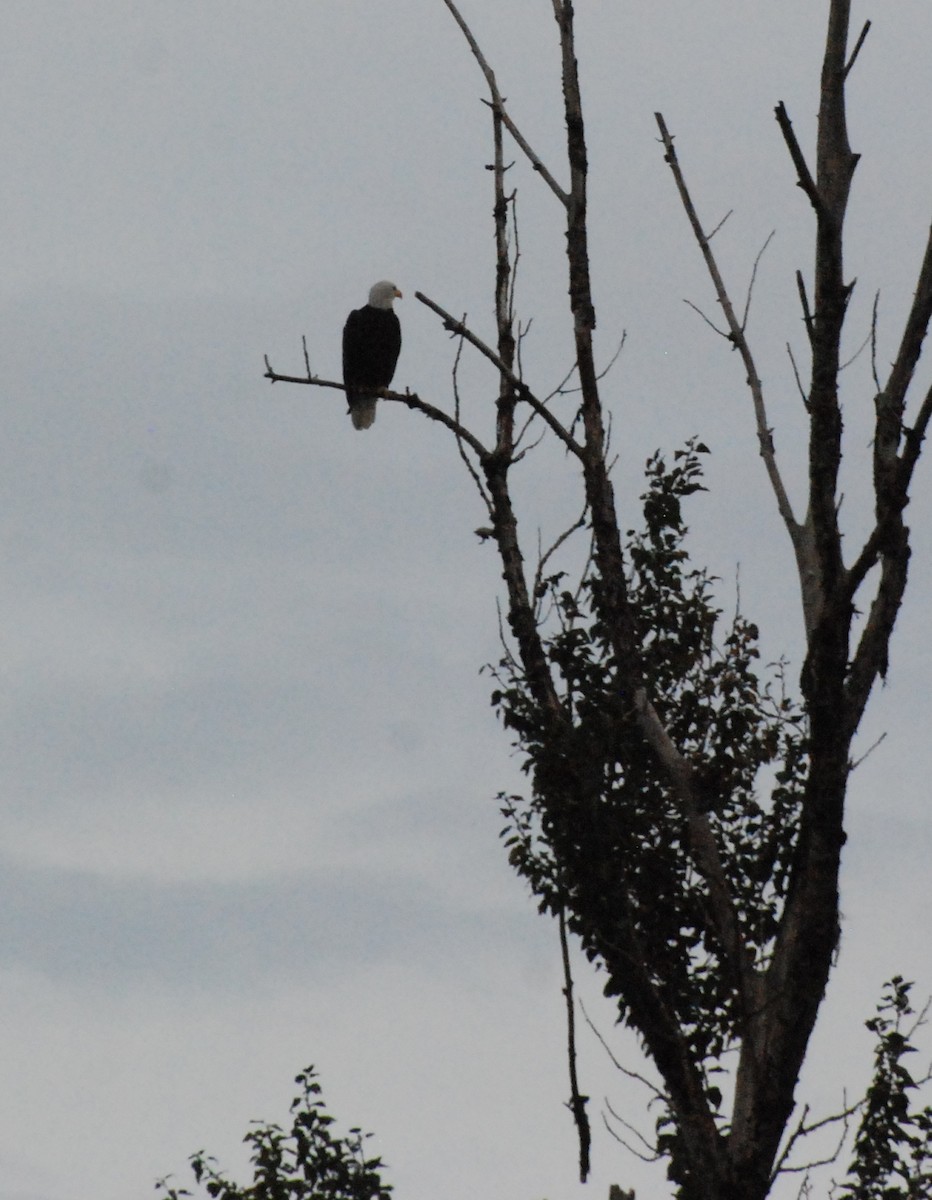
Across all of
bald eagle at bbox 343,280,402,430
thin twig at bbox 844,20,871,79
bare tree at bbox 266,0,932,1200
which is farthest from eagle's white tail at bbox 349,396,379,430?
thin twig at bbox 844,20,871,79

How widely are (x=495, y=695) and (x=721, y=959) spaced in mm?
1631

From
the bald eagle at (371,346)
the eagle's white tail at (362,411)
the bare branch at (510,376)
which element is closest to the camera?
the bare branch at (510,376)

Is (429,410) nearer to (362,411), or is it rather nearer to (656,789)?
(656,789)

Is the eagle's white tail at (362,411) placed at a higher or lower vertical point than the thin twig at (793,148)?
higher

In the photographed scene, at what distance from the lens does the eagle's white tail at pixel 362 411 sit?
1416cm

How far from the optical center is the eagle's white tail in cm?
1416

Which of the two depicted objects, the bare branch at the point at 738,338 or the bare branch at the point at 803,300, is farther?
the bare branch at the point at 738,338

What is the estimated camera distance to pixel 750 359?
23.6 ft

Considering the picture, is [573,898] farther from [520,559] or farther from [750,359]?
[750,359]

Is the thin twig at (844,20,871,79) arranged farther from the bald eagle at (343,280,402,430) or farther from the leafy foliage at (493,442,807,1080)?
the bald eagle at (343,280,402,430)

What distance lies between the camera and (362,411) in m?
14.2

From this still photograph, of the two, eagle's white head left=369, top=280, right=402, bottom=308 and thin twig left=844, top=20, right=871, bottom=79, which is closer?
thin twig left=844, top=20, right=871, bottom=79

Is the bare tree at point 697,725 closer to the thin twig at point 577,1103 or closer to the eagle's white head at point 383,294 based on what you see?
the thin twig at point 577,1103

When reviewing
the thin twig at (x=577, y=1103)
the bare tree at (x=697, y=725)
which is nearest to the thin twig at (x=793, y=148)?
the bare tree at (x=697, y=725)
